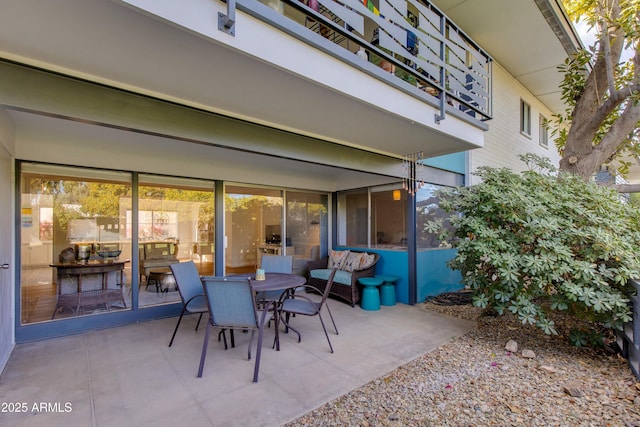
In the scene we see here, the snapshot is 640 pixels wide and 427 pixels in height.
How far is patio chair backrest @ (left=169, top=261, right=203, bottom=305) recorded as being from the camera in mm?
3779

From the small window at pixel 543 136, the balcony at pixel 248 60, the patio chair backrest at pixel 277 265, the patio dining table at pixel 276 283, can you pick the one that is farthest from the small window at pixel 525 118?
the patio dining table at pixel 276 283

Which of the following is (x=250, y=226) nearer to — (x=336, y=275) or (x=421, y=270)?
(x=336, y=275)

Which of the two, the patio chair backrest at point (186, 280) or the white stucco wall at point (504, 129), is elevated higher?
the white stucco wall at point (504, 129)

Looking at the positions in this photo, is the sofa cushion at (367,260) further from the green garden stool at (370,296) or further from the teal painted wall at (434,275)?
the teal painted wall at (434,275)

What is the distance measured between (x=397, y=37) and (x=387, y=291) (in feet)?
13.7

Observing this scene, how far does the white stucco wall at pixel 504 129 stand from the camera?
7426 mm

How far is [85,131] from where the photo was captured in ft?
12.0

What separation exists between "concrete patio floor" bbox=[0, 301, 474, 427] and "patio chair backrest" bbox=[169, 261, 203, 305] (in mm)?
559

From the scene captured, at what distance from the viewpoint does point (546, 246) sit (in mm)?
3451

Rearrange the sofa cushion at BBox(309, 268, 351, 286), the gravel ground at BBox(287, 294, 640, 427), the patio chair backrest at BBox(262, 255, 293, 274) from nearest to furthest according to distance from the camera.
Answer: the gravel ground at BBox(287, 294, 640, 427)
the patio chair backrest at BBox(262, 255, 293, 274)
the sofa cushion at BBox(309, 268, 351, 286)

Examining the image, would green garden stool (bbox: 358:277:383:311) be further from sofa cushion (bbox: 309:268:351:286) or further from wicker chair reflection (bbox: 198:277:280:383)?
wicker chair reflection (bbox: 198:277:280:383)

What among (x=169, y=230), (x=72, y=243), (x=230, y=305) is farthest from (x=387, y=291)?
A: (x=72, y=243)

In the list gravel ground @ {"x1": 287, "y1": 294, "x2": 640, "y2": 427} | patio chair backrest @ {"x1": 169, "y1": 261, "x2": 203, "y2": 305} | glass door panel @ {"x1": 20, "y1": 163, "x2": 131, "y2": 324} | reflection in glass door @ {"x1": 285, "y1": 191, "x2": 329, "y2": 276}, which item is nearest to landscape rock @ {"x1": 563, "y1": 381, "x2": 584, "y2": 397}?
gravel ground @ {"x1": 287, "y1": 294, "x2": 640, "y2": 427}

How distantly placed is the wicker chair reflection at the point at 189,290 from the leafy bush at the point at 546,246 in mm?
3221
